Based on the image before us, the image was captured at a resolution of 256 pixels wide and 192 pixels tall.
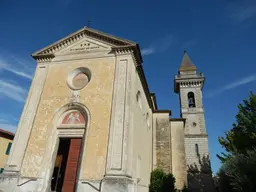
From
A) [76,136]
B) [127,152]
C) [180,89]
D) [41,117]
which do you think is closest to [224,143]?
[180,89]

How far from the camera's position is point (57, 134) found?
9.59 meters

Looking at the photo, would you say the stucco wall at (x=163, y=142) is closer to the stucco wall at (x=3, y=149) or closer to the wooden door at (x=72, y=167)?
the wooden door at (x=72, y=167)

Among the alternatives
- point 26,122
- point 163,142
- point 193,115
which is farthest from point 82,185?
point 193,115

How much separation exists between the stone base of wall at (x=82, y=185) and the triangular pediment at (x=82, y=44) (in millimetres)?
7086

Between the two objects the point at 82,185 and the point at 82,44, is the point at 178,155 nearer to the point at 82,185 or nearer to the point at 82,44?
the point at 82,185

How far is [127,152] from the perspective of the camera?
7805 mm

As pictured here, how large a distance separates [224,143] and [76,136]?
45.9ft

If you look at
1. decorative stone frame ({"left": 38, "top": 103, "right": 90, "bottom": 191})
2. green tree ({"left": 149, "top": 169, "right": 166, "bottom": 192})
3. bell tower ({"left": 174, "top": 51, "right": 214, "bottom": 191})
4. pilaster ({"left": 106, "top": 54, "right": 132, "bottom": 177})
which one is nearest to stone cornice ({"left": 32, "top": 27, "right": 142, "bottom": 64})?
pilaster ({"left": 106, "top": 54, "right": 132, "bottom": 177})

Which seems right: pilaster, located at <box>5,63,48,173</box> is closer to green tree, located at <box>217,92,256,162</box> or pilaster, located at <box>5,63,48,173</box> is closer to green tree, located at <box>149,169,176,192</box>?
green tree, located at <box>149,169,176,192</box>

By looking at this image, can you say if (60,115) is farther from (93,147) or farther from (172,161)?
(172,161)

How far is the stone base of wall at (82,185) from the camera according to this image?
23.2 feet

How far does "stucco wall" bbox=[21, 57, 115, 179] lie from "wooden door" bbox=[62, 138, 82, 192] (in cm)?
79

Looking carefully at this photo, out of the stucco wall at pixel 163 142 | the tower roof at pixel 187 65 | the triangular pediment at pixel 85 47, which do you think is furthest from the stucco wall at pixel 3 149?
the tower roof at pixel 187 65

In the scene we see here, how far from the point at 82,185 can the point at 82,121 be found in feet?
10.3
